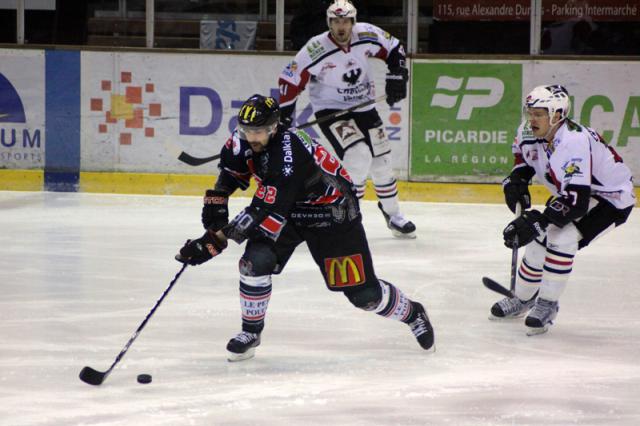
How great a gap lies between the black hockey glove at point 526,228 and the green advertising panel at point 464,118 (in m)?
3.53

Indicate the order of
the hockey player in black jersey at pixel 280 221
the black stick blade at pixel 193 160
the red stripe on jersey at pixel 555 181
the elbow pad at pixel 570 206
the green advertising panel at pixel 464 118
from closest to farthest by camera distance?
the hockey player in black jersey at pixel 280 221 < the elbow pad at pixel 570 206 < the red stripe on jersey at pixel 555 181 < the black stick blade at pixel 193 160 < the green advertising panel at pixel 464 118

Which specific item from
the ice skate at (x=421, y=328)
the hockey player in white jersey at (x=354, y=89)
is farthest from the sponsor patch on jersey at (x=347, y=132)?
the ice skate at (x=421, y=328)

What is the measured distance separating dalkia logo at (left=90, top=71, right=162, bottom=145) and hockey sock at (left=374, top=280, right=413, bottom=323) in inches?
169

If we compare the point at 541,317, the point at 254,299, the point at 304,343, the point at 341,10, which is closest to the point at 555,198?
the point at 541,317

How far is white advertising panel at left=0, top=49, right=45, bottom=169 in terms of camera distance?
771cm

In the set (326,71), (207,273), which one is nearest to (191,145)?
(326,71)

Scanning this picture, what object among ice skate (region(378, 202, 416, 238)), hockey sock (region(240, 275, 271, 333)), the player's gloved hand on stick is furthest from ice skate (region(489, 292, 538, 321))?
ice skate (region(378, 202, 416, 238))

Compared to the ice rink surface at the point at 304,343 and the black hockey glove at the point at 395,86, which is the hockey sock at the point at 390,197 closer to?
the ice rink surface at the point at 304,343

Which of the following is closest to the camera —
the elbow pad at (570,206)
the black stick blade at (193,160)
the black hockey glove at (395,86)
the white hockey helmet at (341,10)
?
the elbow pad at (570,206)

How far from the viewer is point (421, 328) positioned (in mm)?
3713

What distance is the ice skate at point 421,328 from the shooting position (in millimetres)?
3707

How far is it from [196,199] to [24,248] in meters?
1.89

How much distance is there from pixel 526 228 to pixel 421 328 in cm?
50

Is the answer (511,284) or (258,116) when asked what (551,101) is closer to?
(511,284)
